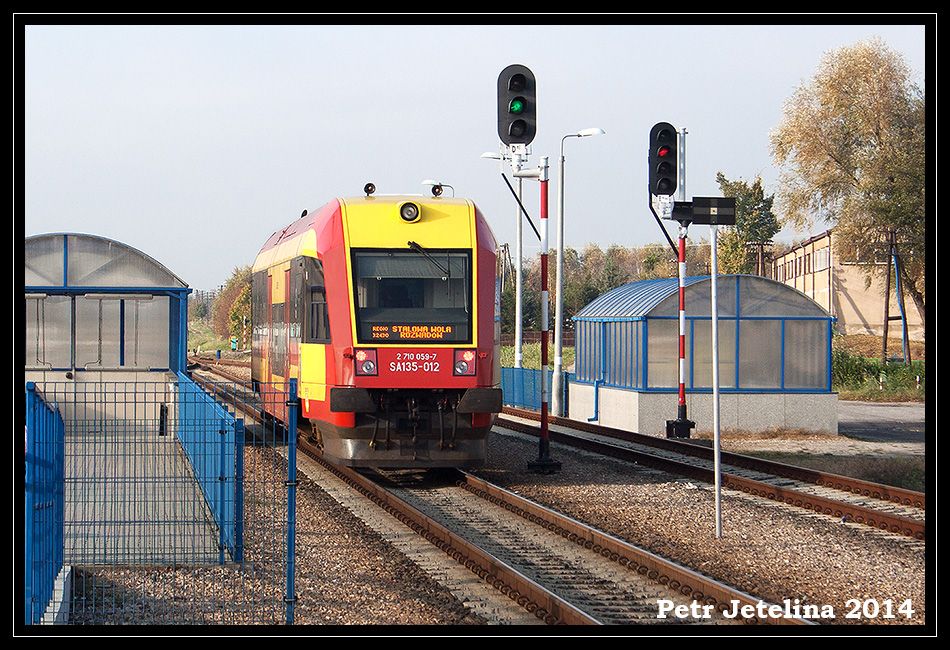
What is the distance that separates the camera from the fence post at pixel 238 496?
33.5 ft

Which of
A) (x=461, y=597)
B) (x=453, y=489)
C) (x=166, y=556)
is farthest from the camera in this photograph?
(x=453, y=489)

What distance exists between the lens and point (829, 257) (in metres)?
71.9

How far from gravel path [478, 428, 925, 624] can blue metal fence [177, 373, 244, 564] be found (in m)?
3.72

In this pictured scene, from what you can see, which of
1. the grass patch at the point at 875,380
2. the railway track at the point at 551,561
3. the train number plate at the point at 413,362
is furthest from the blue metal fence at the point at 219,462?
the grass patch at the point at 875,380

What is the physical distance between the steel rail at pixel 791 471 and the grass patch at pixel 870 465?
0.76m

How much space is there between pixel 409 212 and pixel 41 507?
7864 mm

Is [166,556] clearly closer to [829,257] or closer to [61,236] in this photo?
[61,236]

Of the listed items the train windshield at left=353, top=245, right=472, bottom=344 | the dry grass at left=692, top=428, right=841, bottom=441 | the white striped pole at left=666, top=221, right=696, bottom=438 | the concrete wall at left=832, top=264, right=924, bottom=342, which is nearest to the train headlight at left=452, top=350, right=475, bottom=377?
the train windshield at left=353, top=245, right=472, bottom=344

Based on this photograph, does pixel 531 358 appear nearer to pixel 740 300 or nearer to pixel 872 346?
pixel 872 346

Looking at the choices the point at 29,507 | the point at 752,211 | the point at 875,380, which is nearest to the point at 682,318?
the point at 29,507

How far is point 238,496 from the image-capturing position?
1023cm

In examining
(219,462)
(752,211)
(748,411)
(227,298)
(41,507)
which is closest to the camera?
(41,507)
